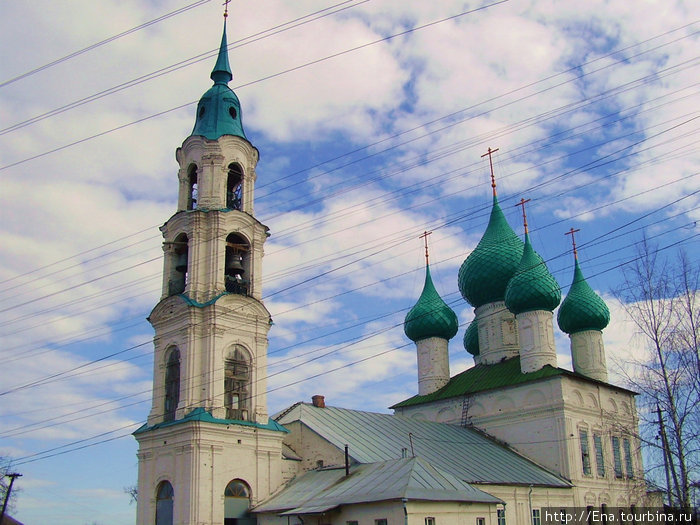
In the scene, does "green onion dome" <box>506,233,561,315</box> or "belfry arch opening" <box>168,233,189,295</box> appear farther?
"green onion dome" <box>506,233,561,315</box>

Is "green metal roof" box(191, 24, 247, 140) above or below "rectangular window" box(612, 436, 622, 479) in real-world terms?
above

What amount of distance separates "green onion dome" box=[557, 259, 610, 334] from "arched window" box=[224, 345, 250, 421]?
1519 cm

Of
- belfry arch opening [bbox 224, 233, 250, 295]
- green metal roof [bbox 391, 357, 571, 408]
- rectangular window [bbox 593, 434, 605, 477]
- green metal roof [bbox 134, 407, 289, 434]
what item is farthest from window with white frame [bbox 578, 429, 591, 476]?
belfry arch opening [bbox 224, 233, 250, 295]

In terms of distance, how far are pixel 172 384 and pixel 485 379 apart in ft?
44.3

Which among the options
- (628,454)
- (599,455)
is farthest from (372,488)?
(628,454)

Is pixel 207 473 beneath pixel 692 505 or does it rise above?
above

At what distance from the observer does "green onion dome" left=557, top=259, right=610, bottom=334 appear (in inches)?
1201

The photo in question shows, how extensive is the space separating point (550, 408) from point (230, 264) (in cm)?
1281

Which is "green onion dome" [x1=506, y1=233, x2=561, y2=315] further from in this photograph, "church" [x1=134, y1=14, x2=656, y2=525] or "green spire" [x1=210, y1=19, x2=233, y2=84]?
"green spire" [x1=210, y1=19, x2=233, y2=84]

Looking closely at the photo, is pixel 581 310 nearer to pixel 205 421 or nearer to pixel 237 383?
pixel 237 383

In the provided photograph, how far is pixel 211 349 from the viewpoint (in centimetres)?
2081

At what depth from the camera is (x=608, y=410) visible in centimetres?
2892

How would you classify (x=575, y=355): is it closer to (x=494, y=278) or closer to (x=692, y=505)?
(x=494, y=278)

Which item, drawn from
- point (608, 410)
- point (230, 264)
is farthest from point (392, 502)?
point (608, 410)
